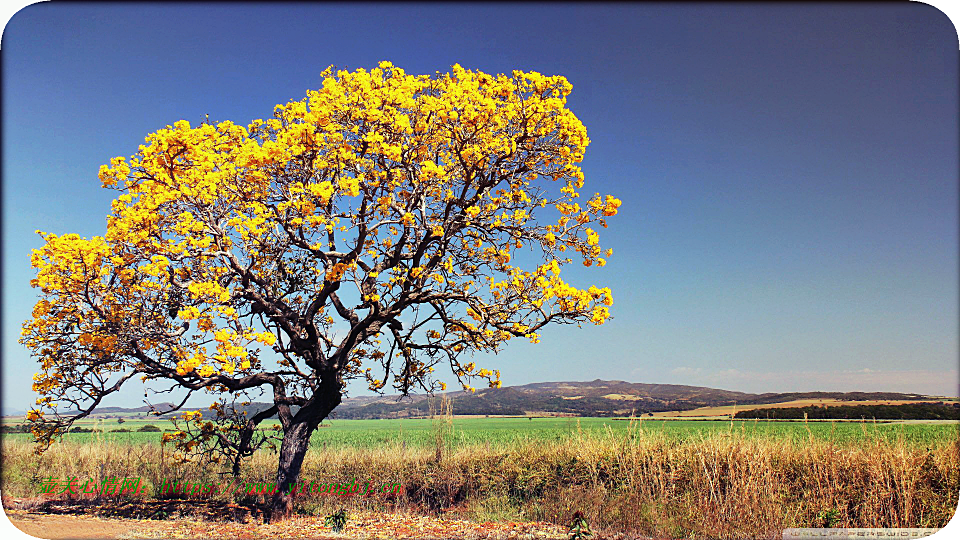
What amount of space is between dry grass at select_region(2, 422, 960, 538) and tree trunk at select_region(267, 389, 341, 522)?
738 mm

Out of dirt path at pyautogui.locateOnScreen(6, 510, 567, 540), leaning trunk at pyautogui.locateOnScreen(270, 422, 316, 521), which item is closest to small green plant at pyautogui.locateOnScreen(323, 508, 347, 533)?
dirt path at pyautogui.locateOnScreen(6, 510, 567, 540)

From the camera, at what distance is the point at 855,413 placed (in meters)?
12.1

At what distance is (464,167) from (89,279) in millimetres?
5934

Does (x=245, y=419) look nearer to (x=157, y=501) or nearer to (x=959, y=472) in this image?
(x=157, y=501)

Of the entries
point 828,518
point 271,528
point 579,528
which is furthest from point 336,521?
point 828,518

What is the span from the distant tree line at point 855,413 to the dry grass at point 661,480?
136cm

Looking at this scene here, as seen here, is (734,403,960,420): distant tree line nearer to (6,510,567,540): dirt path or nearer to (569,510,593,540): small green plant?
(569,510,593,540): small green plant

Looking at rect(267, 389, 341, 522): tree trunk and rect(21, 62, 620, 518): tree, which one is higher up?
rect(21, 62, 620, 518): tree

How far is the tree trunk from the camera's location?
8727mm

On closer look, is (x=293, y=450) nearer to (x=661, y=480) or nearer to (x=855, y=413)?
(x=661, y=480)

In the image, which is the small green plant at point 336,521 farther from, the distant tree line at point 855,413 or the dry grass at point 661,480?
the distant tree line at point 855,413

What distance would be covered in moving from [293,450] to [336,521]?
5.06ft

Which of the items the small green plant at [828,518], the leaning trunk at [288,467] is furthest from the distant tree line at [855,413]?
the leaning trunk at [288,467]

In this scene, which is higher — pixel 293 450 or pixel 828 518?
pixel 293 450
